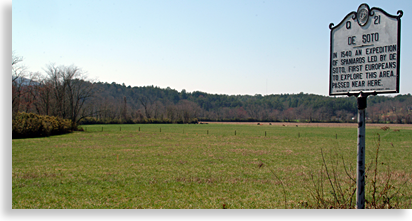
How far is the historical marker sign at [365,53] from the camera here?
4.74 metres

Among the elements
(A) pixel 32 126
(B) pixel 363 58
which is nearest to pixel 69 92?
(A) pixel 32 126

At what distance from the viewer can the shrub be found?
125ft

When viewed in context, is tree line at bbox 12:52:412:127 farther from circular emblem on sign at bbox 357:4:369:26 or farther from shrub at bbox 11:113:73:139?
circular emblem on sign at bbox 357:4:369:26

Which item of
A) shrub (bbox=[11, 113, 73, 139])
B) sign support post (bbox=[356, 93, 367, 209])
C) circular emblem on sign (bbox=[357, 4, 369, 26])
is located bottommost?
shrub (bbox=[11, 113, 73, 139])

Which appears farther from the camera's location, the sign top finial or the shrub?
the shrub

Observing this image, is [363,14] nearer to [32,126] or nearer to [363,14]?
[363,14]

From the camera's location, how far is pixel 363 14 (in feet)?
16.6

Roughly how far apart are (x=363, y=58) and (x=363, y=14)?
2.52 ft

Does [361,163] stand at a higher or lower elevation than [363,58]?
lower

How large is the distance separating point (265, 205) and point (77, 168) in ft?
38.6

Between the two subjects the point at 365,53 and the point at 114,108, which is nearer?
the point at 365,53

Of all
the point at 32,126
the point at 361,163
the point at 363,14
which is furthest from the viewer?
the point at 32,126

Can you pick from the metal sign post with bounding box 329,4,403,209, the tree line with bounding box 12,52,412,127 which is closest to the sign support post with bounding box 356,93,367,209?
the metal sign post with bounding box 329,4,403,209
